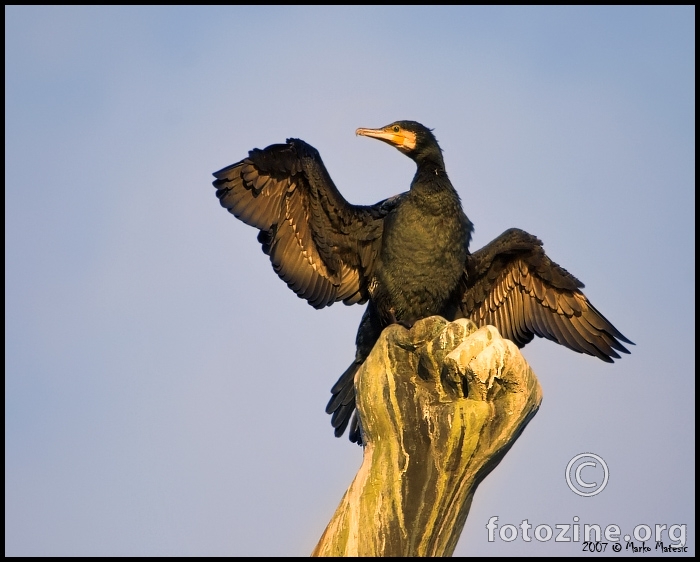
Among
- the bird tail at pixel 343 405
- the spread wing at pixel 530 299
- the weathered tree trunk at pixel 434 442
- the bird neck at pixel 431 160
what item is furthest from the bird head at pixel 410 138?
the weathered tree trunk at pixel 434 442

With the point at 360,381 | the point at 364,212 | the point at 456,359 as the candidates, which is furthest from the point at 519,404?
the point at 364,212

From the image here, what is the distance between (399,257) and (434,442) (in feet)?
9.67

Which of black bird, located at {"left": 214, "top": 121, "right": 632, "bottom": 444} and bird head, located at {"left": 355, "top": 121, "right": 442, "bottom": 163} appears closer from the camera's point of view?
black bird, located at {"left": 214, "top": 121, "right": 632, "bottom": 444}

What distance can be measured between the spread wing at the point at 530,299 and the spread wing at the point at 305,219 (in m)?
1.07

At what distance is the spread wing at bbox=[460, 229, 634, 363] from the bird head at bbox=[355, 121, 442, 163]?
1078mm

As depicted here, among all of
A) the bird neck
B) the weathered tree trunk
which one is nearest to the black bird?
the bird neck

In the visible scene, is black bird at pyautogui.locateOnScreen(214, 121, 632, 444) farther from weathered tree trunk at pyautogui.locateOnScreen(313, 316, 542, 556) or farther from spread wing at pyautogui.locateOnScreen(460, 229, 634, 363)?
weathered tree trunk at pyautogui.locateOnScreen(313, 316, 542, 556)

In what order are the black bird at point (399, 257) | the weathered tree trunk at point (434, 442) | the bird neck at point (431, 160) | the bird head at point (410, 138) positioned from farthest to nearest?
the bird head at point (410, 138)
the bird neck at point (431, 160)
the black bird at point (399, 257)
the weathered tree trunk at point (434, 442)

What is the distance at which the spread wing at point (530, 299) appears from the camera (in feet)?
38.4

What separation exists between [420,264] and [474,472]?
3.00 metres

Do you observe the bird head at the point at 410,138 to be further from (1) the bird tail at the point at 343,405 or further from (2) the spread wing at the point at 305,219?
(1) the bird tail at the point at 343,405

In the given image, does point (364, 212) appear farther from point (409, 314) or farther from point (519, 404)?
point (519, 404)

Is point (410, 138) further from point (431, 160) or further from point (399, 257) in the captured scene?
point (399, 257)

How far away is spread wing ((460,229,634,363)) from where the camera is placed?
38.4 ft
